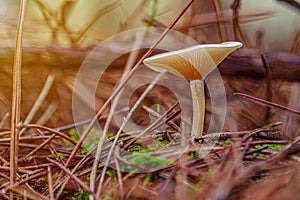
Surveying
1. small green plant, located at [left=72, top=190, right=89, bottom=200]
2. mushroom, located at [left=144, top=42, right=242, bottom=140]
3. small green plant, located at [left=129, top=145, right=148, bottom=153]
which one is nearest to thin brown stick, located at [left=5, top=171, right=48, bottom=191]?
small green plant, located at [left=72, top=190, right=89, bottom=200]

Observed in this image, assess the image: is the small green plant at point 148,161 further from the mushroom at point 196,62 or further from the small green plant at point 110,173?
the mushroom at point 196,62

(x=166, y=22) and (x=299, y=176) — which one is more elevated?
(x=166, y=22)

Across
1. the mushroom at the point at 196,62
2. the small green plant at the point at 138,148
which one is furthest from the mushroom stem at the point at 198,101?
the small green plant at the point at 138,148

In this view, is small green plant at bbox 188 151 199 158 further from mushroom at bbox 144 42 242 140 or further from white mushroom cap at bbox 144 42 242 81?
white mushroom cap at bbox 144 42 242 81

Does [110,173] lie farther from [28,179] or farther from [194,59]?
[194,59]

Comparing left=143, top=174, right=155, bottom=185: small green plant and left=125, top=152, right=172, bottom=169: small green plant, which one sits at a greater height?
left=125, top=152, right=172, bottom=169: small green plant

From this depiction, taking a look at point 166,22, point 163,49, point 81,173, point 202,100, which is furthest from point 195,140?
point 166,22

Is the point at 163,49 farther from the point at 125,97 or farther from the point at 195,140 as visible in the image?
the point at 195,140
